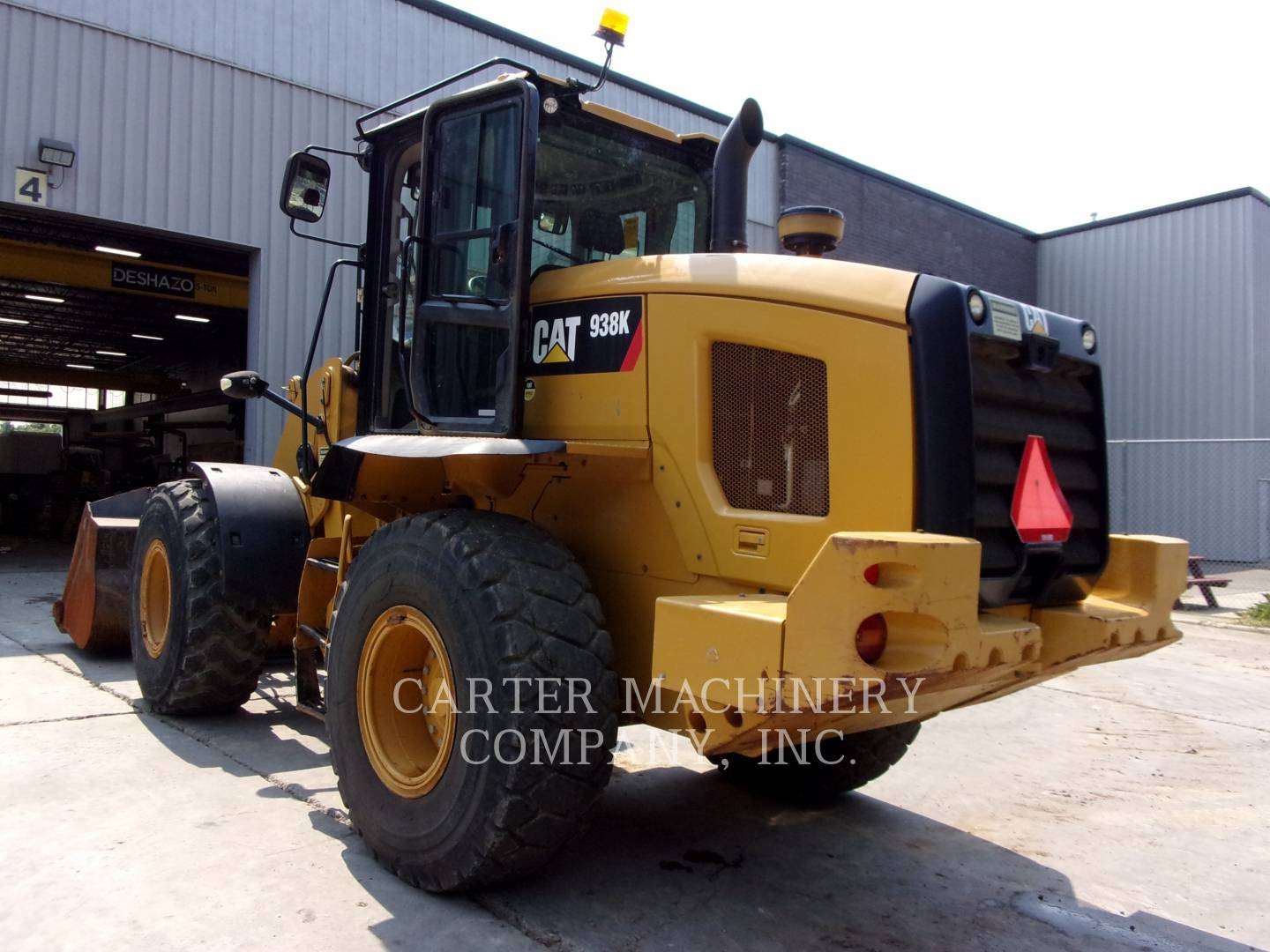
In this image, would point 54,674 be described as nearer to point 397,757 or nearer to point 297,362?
Result: point 397,757

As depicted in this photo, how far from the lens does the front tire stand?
3.15 metres

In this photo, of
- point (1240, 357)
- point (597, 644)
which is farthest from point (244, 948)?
point (1240, 357)

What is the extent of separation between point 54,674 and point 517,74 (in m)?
5.22

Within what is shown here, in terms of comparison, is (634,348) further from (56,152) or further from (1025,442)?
(56,152)

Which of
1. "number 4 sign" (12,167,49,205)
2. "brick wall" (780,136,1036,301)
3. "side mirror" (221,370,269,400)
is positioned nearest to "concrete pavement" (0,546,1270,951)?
"side mirror" (221,370,269,400)

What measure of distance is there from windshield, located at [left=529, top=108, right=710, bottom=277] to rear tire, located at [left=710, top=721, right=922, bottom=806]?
229 cm

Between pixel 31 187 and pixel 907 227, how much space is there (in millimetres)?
14868

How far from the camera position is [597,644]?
3.25m

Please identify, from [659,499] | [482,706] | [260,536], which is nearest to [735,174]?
[659,499]

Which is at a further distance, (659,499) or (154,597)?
(154,597)

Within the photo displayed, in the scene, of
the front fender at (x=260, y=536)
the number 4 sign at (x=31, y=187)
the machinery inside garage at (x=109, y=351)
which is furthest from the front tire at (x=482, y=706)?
the machinery inside garage at (x=109, y=351)

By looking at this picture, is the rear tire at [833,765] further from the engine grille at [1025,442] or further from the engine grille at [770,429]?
the engine grille at [770,429]

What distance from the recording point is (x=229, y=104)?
11508 millimetres

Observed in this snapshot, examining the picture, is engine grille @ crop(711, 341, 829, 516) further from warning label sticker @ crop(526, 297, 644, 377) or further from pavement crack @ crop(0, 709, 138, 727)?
pavement crack @ crop(0, 709, 138, 727)
